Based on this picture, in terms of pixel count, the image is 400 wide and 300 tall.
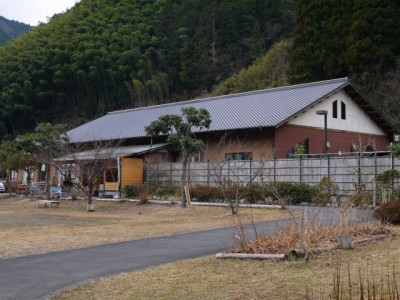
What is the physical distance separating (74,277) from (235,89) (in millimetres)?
43385

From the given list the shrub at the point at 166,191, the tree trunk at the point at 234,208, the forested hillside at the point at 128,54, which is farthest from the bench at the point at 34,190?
the forested hillside at the point at 128,54

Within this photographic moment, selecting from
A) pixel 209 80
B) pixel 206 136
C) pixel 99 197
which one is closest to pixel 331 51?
pixel 206 136

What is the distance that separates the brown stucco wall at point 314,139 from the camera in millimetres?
28969

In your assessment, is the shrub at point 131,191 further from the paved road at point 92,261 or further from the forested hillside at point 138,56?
the forested hillside at point 138,56

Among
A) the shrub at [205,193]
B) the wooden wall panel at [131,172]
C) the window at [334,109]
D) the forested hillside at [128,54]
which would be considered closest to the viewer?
the shrub at [205,193]

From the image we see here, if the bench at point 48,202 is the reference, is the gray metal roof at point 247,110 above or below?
above

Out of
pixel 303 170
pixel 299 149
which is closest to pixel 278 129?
pixel 299 149

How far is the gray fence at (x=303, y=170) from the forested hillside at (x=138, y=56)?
65.9 ft

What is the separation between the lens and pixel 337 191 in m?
22.2

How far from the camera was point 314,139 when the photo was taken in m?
30.8

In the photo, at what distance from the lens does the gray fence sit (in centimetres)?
2131

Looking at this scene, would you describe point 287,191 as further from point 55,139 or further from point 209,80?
point 209,80

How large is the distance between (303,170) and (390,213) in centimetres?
1098

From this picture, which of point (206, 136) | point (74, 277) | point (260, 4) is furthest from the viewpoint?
point (260, 4)
